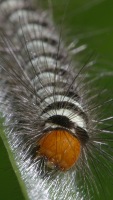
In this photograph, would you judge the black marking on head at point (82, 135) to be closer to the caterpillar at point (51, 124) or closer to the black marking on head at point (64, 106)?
the caterpillar at point (51, 124)

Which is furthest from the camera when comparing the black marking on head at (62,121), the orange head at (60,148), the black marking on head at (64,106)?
the black marking on head at (64,106)

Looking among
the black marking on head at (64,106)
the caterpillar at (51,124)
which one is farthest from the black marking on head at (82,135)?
the black marking on head at (64,106)

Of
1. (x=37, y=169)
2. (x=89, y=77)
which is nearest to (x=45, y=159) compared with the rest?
A: (x=37, y=169)

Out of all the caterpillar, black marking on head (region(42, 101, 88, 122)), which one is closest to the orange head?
the caterpillar

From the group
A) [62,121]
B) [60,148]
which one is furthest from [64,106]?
[60,148]

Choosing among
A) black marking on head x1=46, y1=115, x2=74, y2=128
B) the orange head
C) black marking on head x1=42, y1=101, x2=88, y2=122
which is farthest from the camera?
black marking on head x1=42, y1=101, x2=88, y2=122

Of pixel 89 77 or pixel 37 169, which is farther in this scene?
pixel 89 77

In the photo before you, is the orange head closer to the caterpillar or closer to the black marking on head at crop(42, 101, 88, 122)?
the caterpillar

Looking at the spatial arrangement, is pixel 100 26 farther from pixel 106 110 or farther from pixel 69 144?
pixel 69 144
